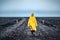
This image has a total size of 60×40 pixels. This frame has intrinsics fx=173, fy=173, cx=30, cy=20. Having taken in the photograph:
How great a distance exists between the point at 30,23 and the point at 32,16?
79 centimetres

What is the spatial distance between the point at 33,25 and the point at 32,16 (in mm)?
977

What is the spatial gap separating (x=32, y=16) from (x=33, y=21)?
55cm

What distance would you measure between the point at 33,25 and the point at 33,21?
1.42 feet

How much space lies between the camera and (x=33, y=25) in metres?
18.6

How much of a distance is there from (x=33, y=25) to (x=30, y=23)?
15.3 inches

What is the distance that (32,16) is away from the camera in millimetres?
18562

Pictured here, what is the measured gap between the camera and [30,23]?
18.6m

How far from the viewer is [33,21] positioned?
18.6m

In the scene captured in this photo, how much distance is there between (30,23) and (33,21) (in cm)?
39
